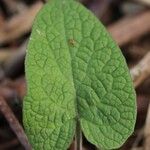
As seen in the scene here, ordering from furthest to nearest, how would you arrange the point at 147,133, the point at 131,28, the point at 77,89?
the point at 131,28 → the point at 147,133 → the point at 77,89

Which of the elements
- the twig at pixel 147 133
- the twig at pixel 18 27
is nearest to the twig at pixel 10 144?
the twig at pixel 147 133

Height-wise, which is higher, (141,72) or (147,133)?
(141,72)

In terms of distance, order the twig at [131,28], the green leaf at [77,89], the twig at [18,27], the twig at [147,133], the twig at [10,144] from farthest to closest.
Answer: the twig at [18,27] < the twig at [131,28] < the twig at [10,144] < the twig at [147,133] < the green leaf at [77,89]

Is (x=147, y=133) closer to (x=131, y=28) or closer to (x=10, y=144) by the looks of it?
(x=10, y=144)

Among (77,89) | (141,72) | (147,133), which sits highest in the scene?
(77,89)

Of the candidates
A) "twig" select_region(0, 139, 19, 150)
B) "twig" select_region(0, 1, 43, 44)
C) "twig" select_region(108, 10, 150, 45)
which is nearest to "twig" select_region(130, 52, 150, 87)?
"twig" select_region(108, 10, 150, 45)

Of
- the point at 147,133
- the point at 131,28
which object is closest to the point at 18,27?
the point at 131,28

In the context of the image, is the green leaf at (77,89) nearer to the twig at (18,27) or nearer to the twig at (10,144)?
the twig at (10,144)

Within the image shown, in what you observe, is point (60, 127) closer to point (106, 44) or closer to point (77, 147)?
point (77, 147)
